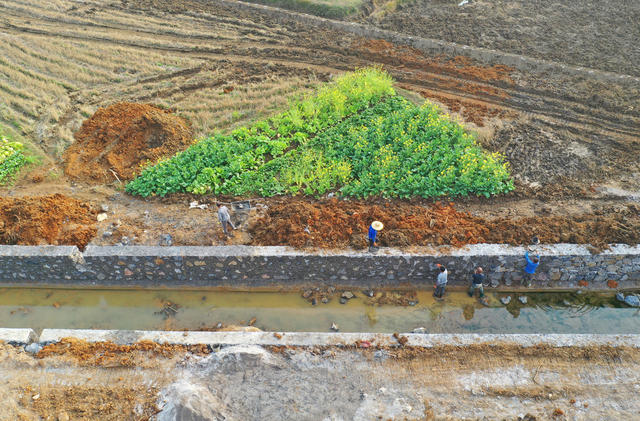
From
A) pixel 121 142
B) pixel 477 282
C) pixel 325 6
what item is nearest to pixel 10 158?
pixel 121 142

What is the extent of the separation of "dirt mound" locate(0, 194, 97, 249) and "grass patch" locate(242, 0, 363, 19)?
14.1 m

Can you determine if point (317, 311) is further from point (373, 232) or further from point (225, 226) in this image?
point (225, 226)

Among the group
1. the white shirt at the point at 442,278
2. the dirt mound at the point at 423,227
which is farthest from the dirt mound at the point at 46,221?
the white shirt at the point at 442,278

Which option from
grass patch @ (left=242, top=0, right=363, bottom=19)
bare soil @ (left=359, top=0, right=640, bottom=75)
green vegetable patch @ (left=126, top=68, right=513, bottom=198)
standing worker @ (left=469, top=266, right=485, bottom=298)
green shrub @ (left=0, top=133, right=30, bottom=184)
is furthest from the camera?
grass patch @ (left=242, top=0, right=363, bottom=19)

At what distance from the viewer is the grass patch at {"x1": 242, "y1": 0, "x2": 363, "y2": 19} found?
18.0m

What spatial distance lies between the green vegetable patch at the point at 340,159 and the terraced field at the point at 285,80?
2.13ft

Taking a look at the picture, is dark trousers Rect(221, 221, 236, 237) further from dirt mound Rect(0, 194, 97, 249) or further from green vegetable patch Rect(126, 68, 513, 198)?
dirt mound Rect(0, 194, 97, 249)

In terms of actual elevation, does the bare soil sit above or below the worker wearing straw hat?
above

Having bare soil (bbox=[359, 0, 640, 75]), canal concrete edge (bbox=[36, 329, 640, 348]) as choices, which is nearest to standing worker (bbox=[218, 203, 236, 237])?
canal concrete edge (bbox=[36, 329, 640, 348])

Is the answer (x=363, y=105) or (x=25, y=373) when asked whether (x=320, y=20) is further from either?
(x=25, y=373)

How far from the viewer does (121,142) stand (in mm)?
10938

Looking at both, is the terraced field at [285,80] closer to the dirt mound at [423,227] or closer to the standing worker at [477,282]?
the dirt mound at [423,227]

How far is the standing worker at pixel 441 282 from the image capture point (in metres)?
7.34

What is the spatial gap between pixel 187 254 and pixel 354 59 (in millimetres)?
10997
